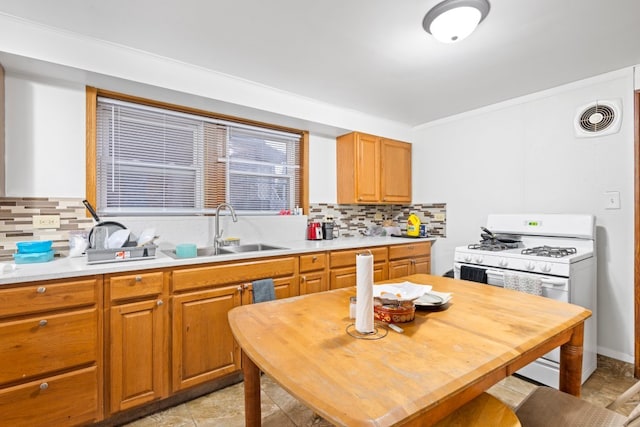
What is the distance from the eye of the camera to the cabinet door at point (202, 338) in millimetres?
1977

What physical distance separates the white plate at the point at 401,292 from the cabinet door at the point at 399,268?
1743mm

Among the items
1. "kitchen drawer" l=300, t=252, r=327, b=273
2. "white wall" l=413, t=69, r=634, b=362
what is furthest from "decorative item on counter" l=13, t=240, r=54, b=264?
"white wall" l=413, t=69, r=634, b=362

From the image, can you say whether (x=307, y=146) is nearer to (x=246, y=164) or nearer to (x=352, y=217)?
(x=246, y=164)

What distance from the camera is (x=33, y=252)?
6.04 feet

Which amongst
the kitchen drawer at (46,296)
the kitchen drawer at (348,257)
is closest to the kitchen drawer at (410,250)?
the kitchen drawer at (348,257)

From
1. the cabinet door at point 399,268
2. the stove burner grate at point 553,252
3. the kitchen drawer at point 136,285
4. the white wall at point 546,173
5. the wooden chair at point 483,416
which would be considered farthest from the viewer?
the cabinet door at point 399,268

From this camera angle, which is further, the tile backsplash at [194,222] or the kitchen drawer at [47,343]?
the tile backsplash at [194,222]

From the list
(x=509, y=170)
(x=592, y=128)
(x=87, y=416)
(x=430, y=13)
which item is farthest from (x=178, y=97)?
(x=592, y=128)

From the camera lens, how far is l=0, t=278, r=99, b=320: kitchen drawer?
149cm

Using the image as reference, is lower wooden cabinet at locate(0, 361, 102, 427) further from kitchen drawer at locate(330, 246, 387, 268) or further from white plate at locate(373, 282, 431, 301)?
kitchen drawer at locate(330, 246, 387, 268)

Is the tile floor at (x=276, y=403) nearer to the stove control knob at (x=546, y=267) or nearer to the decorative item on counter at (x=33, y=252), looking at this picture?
the stove control knob at (x=546, y=267)

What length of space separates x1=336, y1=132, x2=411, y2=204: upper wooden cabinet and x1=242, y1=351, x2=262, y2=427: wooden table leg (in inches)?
94.4

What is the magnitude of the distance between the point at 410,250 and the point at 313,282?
1323mm

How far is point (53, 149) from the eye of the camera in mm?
2086
